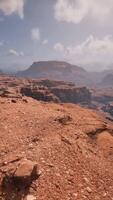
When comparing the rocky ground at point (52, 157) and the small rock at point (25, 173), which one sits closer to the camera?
the small rock at point (25, 173)

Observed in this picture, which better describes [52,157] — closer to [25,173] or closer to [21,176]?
[25,173]

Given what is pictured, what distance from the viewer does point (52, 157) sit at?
13.7 meters

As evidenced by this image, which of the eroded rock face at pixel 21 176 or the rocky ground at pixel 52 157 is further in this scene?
the rocky ground at pixel 52 157

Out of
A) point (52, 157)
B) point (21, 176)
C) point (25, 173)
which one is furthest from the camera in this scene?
point (52, 157)

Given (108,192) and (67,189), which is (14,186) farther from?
(108,192)

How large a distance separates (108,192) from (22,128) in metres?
6.31

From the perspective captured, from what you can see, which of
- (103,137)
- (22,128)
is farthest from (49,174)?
(103,137)

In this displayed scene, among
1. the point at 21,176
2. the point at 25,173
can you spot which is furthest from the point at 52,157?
the point at 21,176

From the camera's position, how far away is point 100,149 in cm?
1681

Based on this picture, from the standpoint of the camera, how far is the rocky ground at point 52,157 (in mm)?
11617

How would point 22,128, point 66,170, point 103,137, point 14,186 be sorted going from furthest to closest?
point 103,137 < point 22,128 < point 66,170 < point 14,186

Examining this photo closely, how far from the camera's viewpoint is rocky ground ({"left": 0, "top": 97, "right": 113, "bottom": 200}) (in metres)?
11.6

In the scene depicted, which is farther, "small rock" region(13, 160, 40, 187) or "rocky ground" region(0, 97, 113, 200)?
"rocky ground" region(0, 97, 113, 200)

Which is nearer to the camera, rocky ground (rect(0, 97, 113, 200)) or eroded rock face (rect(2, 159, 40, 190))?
eroded rock face (rect(2, 159, 40, 190))
